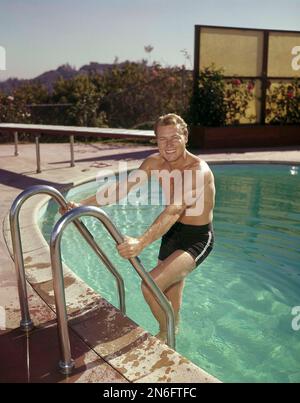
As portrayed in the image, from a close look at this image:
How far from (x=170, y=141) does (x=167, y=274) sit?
0.98 metres

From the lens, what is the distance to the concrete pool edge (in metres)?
2.34

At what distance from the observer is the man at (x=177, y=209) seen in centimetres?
311

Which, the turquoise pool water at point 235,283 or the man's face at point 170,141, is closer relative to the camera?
the man's face at point 170,141

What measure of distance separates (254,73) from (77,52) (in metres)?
37.0

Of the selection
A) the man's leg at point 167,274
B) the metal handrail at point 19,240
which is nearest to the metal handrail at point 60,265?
the metal handrail at point 19,240

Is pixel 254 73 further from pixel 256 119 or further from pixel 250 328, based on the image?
pixel 250 328

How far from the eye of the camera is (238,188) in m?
8.59

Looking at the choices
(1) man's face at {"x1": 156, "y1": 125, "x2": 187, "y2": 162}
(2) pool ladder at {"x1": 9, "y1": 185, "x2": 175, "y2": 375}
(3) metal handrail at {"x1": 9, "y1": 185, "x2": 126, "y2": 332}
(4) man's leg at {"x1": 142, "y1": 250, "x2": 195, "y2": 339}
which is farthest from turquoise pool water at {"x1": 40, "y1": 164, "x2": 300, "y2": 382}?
(1) man's face at {"x1": 156, "y1": 125, "x2": 187, "y2": 162}

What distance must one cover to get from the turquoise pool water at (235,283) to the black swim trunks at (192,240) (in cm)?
76

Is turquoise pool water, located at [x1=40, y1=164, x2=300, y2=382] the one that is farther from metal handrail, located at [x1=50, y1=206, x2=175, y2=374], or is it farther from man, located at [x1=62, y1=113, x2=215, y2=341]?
metal handrail, located at [x1=50, y1=206, x2=175, y2=374]

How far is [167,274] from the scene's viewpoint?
3.13 metres

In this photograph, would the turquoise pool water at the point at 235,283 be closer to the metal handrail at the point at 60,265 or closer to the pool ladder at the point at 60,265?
the pool ladder at the point at 60,265

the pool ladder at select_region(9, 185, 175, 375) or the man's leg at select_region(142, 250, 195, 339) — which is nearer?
the pool ladder at select_region(9, 185, 175, 375)

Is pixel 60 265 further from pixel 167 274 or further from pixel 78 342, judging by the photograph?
pixel 167 274
